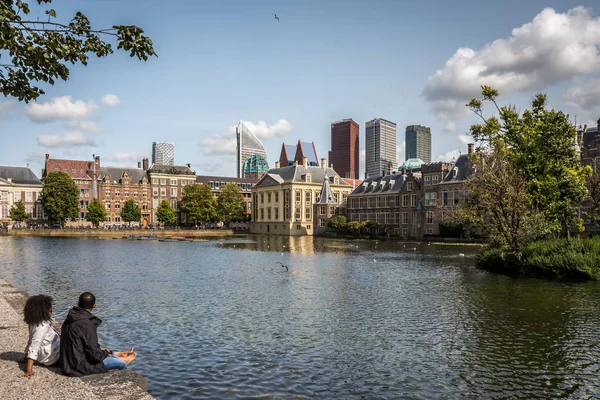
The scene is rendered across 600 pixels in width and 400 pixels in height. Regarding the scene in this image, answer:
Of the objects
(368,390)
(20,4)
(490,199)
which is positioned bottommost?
(368,390)

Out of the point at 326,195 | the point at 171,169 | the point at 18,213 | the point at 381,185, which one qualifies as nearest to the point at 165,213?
the point at 171,169

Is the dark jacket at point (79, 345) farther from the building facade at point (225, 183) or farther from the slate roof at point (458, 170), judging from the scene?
the building facade at point (225, 183)

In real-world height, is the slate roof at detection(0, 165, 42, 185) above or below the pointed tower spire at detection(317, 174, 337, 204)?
above

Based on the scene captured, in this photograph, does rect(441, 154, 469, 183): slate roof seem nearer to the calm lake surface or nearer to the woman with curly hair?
the calm lake surface

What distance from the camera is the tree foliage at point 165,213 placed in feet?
433

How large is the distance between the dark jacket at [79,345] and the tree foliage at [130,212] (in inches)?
4870

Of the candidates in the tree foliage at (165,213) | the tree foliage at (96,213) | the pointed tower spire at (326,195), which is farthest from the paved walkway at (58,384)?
the tree foliage at (165,213)

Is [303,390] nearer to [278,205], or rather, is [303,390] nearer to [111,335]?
[111,335]

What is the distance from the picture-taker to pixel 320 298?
88.3ft

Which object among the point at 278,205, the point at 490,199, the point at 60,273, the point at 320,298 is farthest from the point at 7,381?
the point at 278,205

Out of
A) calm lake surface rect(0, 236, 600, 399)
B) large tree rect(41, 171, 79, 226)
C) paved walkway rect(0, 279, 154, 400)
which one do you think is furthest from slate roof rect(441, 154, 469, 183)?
large tree rect(41, 171, 79, 226)

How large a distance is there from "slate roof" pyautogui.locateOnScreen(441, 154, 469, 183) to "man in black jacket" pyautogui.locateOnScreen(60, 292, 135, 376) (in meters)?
79.2

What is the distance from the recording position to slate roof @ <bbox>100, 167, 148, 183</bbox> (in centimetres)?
13450

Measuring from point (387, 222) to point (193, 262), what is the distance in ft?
200
